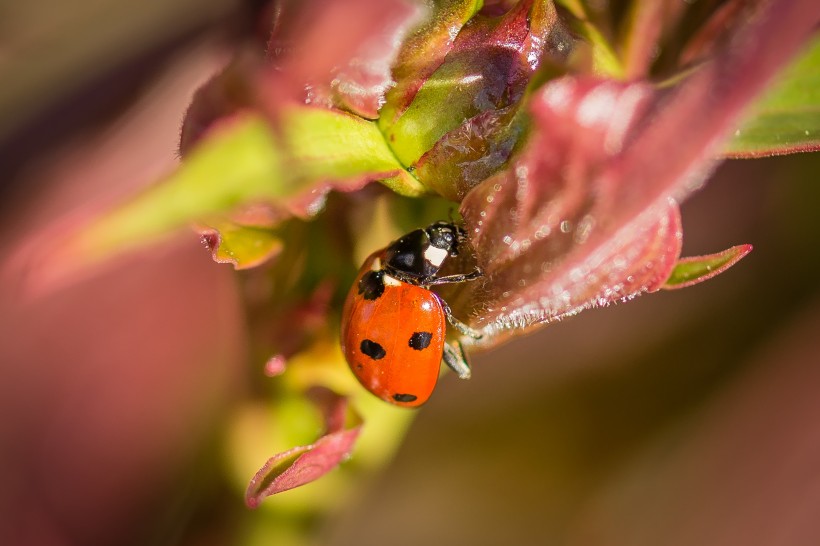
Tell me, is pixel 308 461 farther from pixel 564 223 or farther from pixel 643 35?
pixel 643 35

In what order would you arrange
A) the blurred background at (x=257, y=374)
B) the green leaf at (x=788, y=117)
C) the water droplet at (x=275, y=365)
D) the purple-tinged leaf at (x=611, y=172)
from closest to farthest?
the purple-tinged leaf at (x=611, y=172) < the green leaf at (x=788, y=117) < the water droplet at (x=275, y=365) < the blurred background at (x=257, y=374)

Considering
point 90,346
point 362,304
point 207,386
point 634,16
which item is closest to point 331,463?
point 362,304

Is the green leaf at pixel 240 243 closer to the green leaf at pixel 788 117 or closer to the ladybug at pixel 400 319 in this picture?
the ladybug at pixel 400 319

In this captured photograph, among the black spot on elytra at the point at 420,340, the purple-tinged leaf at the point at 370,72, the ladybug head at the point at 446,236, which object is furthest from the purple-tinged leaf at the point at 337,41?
the black spot on elytra at the point at 420,340

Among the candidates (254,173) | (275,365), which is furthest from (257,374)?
(254,173)

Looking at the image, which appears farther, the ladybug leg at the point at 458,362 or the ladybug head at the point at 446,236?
the ladybug leg at the point at 458,362

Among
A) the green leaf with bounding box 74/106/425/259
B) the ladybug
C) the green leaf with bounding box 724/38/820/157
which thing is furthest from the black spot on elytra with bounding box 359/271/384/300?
the green leaf with bounding box 724/38/820/157
